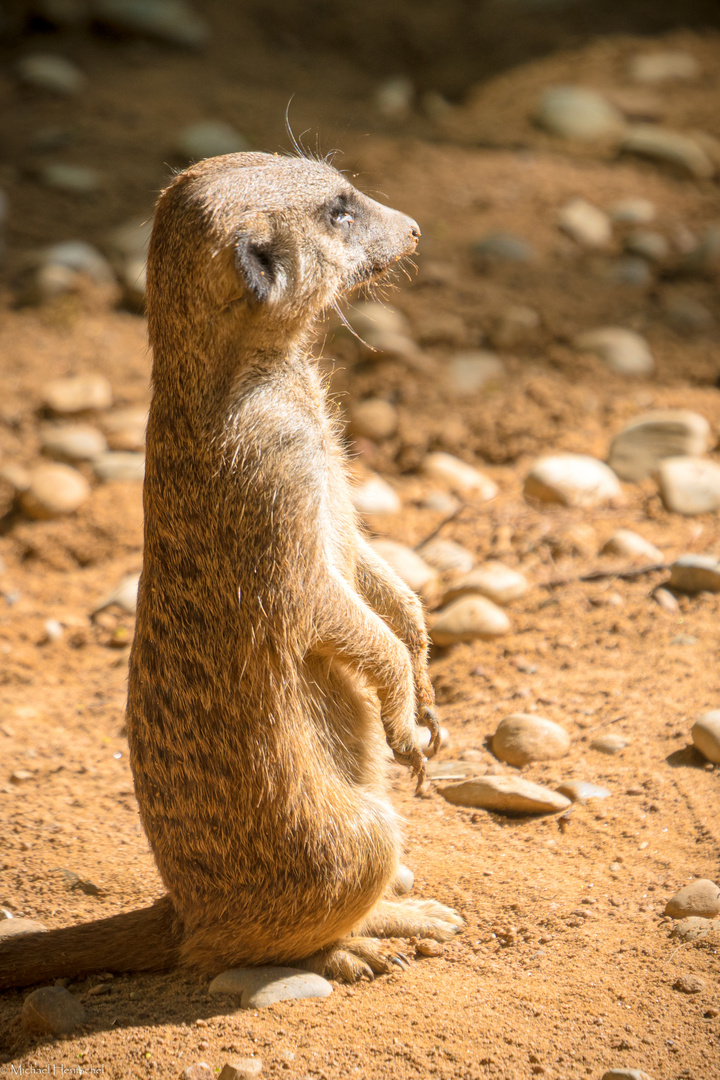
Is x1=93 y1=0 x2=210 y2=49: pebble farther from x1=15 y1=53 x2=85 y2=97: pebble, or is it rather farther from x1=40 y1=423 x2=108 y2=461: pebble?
x1=40 y1=423 x2=108 y2=461: pebble

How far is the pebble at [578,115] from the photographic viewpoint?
8008 millimetres

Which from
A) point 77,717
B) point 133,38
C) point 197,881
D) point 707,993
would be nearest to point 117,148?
point 133,38

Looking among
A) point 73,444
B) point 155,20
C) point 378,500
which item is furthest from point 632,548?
point 155,20

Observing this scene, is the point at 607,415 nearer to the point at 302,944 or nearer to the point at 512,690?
the point at 512,690

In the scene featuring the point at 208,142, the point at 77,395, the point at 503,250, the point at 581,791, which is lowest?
the point at 77,395

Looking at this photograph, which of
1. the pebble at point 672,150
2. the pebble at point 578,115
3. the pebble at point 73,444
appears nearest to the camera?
the pebble at point 73,444

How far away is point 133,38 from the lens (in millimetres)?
8758

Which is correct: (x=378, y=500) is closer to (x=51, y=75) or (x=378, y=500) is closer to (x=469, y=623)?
(x=469, y=623)

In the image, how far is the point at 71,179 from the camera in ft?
23.8

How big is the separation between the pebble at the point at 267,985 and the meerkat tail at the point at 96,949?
7.5 inches

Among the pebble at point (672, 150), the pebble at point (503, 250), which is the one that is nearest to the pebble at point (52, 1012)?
the pebble at point (503, 250)

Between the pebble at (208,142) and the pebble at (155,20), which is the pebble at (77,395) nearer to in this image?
the pebble at (208,142)

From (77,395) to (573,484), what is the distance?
2.94m

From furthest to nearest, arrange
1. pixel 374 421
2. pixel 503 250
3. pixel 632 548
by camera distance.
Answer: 1. pixel 503 250
2. pixel 374 421
3. pixel 632 548
